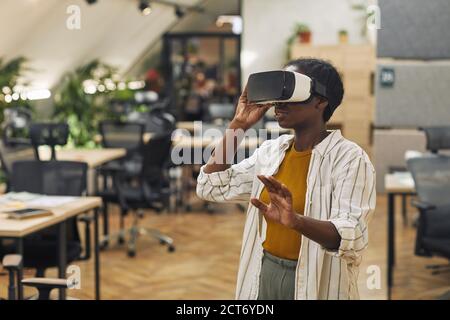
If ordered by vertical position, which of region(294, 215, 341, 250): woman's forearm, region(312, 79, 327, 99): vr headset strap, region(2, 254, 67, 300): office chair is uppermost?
region(312, 79, 327, 99): vr headset strap

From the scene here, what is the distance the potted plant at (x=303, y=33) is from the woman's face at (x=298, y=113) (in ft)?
31.9

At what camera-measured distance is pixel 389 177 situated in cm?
504

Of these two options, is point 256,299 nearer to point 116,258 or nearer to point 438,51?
point 438,51

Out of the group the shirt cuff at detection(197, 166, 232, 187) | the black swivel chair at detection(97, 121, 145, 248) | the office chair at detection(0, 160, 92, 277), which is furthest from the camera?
the black swivel chair at detection(97, 121, 145, 248)

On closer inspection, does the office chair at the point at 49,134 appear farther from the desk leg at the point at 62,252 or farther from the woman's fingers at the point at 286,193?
the woman's fingers at the point at 286,193

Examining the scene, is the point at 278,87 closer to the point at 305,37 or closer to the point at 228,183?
the point at 228,183

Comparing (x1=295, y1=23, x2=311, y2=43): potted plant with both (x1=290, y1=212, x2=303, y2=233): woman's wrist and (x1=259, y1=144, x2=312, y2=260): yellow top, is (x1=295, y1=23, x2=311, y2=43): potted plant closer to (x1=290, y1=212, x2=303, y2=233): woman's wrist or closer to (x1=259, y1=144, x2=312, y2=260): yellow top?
(x1=259, y1=144, x2=312, y2=260): yellow top

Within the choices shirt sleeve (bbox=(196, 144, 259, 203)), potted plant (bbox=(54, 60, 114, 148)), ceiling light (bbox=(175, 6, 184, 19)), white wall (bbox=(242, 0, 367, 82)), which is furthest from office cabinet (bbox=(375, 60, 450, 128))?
ceiling light (bbox=(175, 6, 184, 19))

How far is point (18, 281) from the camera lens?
9.93 feet

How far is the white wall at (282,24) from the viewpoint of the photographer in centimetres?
1148

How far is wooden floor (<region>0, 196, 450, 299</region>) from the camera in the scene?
4.66 meters

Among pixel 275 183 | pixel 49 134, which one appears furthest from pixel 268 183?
pixel 49 134

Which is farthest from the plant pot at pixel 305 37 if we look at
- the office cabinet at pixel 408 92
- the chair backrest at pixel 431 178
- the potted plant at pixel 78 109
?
the office cabinet at pixel 408 92

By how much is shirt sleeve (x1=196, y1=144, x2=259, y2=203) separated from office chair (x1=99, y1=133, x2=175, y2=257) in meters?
3.87
